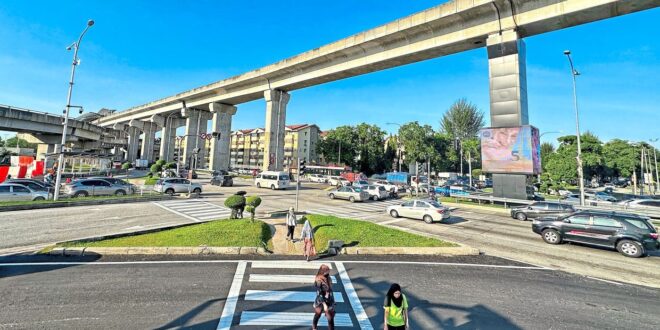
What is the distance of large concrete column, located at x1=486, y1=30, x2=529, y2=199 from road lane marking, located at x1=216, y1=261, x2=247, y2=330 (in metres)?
23.2

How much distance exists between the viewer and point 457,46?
2630cm

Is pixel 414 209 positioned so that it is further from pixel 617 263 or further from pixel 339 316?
pixel 339 316

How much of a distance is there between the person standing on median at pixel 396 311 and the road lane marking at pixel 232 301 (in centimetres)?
315

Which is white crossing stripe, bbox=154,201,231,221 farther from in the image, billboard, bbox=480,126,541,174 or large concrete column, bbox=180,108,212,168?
large concrete column, bbox=180,108,212,168

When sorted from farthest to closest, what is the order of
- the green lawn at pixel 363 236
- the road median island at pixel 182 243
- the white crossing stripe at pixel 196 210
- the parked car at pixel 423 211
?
the parked car at pixel 423 211, the white crossing stripe at pixel 196 210, the green lawn at pixel 363 236, the road median island at pixel 182 243

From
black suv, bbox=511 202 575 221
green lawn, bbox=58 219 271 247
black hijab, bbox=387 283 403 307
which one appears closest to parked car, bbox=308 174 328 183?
black suv, bbox=511 202 575 221

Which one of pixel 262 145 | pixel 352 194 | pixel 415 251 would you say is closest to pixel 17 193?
pixel 352 194

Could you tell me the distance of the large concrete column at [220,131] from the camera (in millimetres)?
53094

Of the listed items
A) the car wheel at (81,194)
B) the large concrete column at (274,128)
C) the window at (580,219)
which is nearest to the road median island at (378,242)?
the window at (580,219)

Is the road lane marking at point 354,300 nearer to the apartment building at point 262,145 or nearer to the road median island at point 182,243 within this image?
the road median island at point 182,243

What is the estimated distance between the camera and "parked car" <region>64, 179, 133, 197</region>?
76.5ft

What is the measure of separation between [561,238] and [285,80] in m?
36.9

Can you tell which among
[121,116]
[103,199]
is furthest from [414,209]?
[121,116]

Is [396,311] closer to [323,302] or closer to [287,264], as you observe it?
[323,302]
